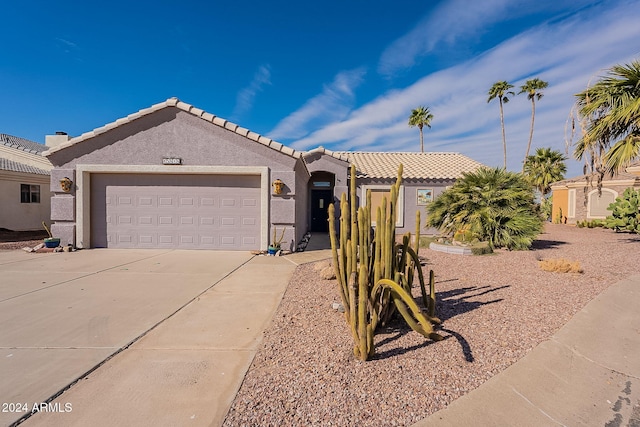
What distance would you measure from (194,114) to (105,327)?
25.0 ft

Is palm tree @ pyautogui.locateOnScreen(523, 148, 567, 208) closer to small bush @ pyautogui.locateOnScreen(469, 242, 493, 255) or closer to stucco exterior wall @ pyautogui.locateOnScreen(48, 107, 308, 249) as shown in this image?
small bush @ pyautogui.locateOnScreen(469, 242, 493, 255)

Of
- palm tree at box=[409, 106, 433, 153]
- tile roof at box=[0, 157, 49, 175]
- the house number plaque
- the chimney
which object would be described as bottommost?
the house number plaque

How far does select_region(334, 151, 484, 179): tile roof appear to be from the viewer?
16.1m

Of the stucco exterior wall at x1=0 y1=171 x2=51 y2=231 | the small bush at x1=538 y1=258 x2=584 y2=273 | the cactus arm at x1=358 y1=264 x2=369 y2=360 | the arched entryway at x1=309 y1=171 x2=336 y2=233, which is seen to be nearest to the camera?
the cactus arm at x1=358 y1=264 x2=369 y2=360

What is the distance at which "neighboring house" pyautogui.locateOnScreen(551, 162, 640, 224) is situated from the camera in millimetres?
20516

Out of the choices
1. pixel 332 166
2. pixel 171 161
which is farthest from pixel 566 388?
pixel 332 166

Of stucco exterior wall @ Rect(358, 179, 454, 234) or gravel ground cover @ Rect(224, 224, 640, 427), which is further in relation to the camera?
stucco exterior wall @ Rect(358, 179, 454, 234)

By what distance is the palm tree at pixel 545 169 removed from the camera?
29.7 m

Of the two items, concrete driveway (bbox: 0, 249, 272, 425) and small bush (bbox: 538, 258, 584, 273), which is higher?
small bush (bbox: 538, 258, 584, 273)

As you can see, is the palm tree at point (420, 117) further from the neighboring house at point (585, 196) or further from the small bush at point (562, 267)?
the small bush at point (562, 267)

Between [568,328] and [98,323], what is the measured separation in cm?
631

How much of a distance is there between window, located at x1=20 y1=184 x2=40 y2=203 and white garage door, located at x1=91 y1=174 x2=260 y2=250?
837cm

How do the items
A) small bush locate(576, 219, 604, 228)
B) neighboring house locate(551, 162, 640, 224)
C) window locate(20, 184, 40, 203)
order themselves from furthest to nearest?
neighboring house locate(551, 162, 640, 224)
small bush locate(576, 219, 604, 228)
window locate(20, 184, 40, 203)

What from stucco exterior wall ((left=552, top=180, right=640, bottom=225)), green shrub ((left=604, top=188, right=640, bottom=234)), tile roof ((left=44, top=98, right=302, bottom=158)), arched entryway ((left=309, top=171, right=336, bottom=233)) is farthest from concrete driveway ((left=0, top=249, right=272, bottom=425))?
stucco exterior wall ((left=552, top=180, right=640, bottom=225))
